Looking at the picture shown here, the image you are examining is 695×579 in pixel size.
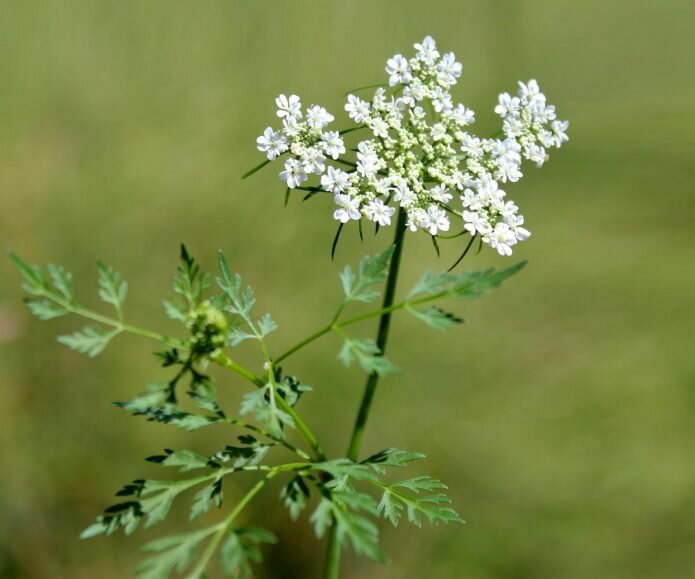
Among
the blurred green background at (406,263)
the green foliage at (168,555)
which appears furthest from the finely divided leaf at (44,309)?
the blurred green background at (406,263)

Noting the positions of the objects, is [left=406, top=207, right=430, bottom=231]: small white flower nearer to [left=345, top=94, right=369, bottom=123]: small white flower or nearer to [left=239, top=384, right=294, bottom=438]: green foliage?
[left=345, top=94, right=369, bottom=123]: small white flower

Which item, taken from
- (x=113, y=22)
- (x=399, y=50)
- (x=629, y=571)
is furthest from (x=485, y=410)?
(x=113, y=22)

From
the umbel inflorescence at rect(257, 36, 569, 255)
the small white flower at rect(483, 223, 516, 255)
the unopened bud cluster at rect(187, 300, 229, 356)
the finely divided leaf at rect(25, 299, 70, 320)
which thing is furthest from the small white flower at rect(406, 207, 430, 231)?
the finely divided leaf at rect(25, 299, 70, 320)

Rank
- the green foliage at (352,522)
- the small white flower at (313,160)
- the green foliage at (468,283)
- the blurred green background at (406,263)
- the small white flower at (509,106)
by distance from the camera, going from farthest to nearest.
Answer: the blurred green background at (406,263) → the small white flower at (509,106) → the small white flower at (313,160) → the green foliage at (468,283) → the green foliage at (352,522)

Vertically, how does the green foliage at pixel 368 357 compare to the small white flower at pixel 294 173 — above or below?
below

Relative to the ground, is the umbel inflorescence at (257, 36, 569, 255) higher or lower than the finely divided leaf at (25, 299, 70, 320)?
higher

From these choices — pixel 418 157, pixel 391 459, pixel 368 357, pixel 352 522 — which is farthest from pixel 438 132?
pixel 352 522

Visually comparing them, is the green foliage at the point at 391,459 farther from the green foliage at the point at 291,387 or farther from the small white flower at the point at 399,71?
the small white flower at the point at 399,71

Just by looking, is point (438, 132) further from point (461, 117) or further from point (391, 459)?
point (391, 459)
